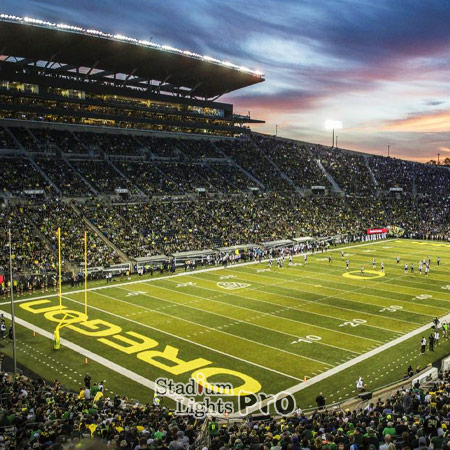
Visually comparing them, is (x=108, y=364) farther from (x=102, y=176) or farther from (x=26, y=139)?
(x=26, y=139)

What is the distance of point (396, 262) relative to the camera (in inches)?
1640

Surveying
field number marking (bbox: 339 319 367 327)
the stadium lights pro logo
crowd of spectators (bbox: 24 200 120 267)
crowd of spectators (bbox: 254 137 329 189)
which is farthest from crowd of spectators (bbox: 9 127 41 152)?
the stadium lights pro logo

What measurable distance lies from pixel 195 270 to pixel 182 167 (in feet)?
75.6

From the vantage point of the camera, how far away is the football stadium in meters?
11.8

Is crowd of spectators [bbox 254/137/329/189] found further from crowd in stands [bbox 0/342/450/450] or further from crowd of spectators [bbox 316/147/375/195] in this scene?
crowd in stands [bbox 0/342/450/450]

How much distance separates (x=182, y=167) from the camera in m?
58.2

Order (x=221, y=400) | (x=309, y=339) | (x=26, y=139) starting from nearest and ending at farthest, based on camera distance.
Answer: (x=221, y=400)
(x=309, y=339)
(x=26, y=139)

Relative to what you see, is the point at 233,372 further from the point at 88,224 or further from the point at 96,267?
the point at 88,224

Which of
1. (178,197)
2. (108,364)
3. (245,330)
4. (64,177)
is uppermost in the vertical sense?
(64,177)

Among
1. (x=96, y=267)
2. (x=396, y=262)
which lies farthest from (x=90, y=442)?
(x=396, y=262)

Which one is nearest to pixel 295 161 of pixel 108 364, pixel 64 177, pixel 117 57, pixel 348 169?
pixel 348 169

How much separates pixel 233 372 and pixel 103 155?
1570 inches

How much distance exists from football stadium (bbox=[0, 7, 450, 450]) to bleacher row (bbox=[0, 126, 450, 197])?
0.99ft

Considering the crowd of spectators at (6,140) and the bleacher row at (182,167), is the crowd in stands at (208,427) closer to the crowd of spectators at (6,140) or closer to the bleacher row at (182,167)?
the bleacher row at (182,167)
